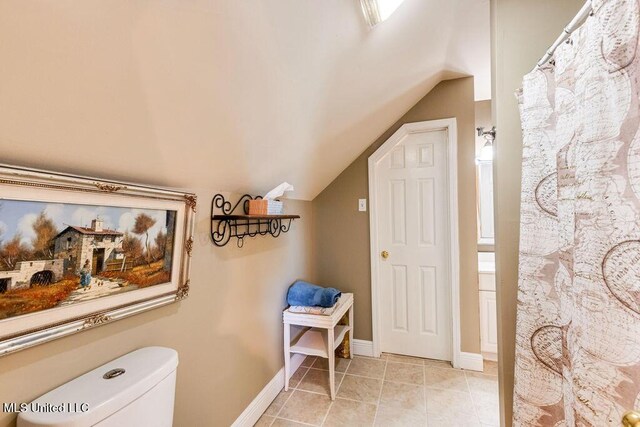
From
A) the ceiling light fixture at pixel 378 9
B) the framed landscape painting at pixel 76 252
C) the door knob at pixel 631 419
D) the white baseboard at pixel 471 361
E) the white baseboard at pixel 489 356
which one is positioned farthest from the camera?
the white baseboard at pixel 489 356

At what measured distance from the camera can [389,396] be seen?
1.98 meters

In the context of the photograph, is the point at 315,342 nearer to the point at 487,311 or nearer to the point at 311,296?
the point at 311,296

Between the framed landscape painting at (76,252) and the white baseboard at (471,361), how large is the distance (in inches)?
91.6

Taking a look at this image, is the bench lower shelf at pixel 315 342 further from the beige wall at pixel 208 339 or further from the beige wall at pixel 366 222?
the beige wall at pixel 366 222

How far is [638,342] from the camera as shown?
583 mm

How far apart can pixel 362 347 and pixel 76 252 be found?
2374 millimetres

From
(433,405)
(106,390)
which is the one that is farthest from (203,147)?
(433,405)

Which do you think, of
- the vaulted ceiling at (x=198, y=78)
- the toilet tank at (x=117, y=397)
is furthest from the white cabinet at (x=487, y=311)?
the toilet tank at (x=117, y=397)

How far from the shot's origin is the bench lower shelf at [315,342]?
202 cm

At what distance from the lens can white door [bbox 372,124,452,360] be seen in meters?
2.40

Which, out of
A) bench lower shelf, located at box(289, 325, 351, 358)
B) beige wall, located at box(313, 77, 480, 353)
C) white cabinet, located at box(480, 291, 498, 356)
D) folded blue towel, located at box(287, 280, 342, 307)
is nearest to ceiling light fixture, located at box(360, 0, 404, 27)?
beige wall, located at box(313, 77, 480, 353)

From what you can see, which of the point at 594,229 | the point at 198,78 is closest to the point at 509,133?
the point at 594,229

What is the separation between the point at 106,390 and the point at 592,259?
1.36 meters

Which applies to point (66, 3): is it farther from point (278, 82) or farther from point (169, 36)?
point (278, 82)
